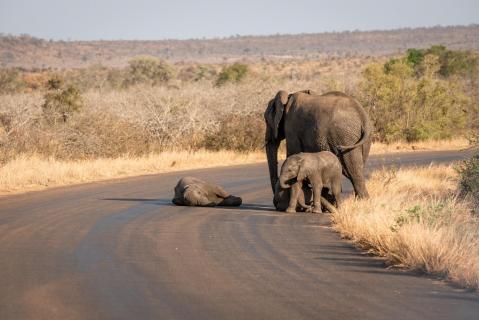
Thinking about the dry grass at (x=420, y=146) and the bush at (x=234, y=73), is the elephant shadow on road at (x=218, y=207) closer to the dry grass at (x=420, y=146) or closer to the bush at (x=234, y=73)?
the dry grass at (x=420, y=146)

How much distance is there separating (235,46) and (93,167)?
137998 millimetres

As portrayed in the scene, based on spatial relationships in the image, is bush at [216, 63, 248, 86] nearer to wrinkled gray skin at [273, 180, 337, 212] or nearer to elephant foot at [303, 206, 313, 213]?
wrinkled gray skin at [273, 180, 337, 212]

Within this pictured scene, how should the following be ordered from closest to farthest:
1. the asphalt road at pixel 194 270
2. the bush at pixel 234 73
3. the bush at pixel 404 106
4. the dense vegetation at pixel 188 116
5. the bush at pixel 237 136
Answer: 1. the asphalt road at pixel 194 270
2. the dense vegetation at pixel 188 116
3. the bush at pixel 237 136
4. the bush at pixel 404 106
5. the bush at pixel 234 73

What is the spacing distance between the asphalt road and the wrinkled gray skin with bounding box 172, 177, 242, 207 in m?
0.45

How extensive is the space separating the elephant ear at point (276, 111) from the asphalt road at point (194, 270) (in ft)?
6.33

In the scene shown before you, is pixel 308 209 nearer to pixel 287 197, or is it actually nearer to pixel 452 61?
pixel 287 197

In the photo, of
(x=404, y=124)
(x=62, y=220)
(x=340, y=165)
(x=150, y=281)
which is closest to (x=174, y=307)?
(x=150, y=281)

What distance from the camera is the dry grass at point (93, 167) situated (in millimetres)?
21703

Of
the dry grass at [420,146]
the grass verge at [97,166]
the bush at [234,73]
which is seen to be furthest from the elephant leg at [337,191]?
the bush at [234,73]

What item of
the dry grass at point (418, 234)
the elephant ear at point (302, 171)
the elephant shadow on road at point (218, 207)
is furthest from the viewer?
the elephant shadow on road at point (218, 207)

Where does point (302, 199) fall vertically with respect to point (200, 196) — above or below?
above

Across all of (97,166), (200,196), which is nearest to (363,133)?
(200,196)

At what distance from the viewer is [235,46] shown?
161 metres

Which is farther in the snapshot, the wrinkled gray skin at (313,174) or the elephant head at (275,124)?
the elephant head at (275,124)
